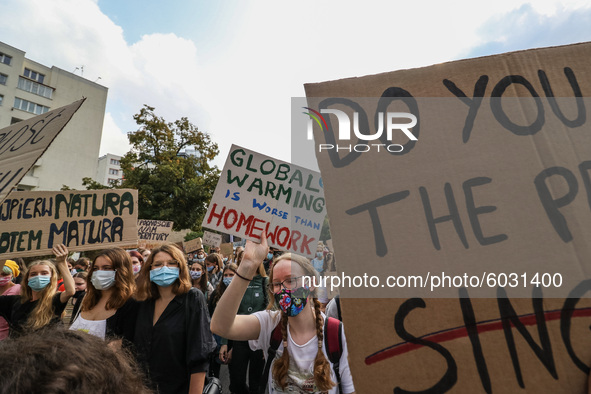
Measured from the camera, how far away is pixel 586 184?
1038 mm

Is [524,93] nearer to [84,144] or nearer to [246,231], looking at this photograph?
[246,231]

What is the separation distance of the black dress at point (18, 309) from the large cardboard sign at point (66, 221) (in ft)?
1.66

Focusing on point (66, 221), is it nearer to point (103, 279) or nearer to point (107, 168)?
point (103, 279)

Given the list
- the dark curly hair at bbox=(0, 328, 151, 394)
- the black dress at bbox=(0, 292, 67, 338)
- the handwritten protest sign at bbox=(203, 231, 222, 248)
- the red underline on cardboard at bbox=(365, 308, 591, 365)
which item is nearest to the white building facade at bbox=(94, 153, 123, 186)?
the handwritten protest sign at bbox=(203, 231, 222, 248)

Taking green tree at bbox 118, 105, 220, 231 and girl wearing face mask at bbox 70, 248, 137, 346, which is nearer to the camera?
girl wearing face mask at bbox 70, 248, 137, 346

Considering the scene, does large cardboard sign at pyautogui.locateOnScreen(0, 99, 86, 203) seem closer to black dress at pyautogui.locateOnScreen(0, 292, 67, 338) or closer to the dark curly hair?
the dark curly hair

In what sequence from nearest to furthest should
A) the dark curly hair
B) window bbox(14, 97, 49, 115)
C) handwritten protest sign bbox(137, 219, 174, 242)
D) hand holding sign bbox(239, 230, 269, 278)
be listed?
1. the dark curly hair
2. hand holding sign bbox(239, 230, 269, 278)
3. handwritten protest sign bbox(137, 219, 174, 242)
4. window bbox(14, 97, 49, 115)

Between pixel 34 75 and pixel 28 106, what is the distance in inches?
155

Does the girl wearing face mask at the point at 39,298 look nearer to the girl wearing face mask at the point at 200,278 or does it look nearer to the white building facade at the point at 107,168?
the girl wearing face mask at the point at 200,278

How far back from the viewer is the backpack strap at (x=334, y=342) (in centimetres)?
180

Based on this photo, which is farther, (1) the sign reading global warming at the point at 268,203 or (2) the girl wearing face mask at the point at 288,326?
(1) the sign reading global warming at the point at 268,203

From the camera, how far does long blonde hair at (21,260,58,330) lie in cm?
288

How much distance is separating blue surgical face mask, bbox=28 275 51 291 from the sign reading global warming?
2.18m

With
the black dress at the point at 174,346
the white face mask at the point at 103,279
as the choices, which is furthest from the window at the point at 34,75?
the black dress at the point at 174,346
